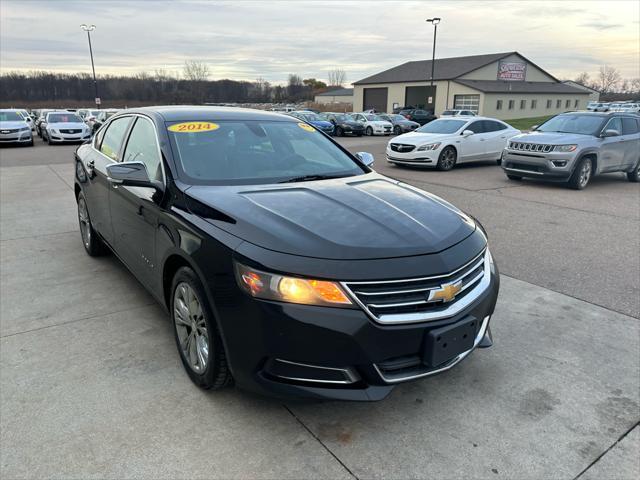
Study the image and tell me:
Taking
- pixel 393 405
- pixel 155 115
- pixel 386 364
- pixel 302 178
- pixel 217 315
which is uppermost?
pixel 155 115

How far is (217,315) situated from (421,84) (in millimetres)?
57091

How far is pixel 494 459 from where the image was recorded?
2.40 m

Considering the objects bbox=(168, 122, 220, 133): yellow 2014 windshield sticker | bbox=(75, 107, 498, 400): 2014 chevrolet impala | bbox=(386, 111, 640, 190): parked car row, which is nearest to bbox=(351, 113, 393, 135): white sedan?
bbox=(386, 111, 640, 190): parked car row

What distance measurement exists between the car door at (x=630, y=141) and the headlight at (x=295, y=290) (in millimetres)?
11652

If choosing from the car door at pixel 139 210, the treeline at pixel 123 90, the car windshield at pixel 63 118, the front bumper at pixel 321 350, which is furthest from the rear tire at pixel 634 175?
the treeline at pixel 123 90

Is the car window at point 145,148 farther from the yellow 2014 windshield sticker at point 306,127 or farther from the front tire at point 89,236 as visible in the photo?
the front tire at point 89,236

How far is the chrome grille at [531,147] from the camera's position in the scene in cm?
1040

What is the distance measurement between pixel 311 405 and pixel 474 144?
12.7 m

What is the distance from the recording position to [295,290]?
225cm

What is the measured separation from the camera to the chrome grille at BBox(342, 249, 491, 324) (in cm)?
224

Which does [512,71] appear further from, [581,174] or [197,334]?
[197,334]

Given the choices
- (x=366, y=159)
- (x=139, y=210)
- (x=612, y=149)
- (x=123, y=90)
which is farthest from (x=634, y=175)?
(x=123, y=90)

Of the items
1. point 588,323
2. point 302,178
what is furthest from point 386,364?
point 588,323

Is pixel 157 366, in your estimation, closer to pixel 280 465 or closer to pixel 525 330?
pixel 280 465
